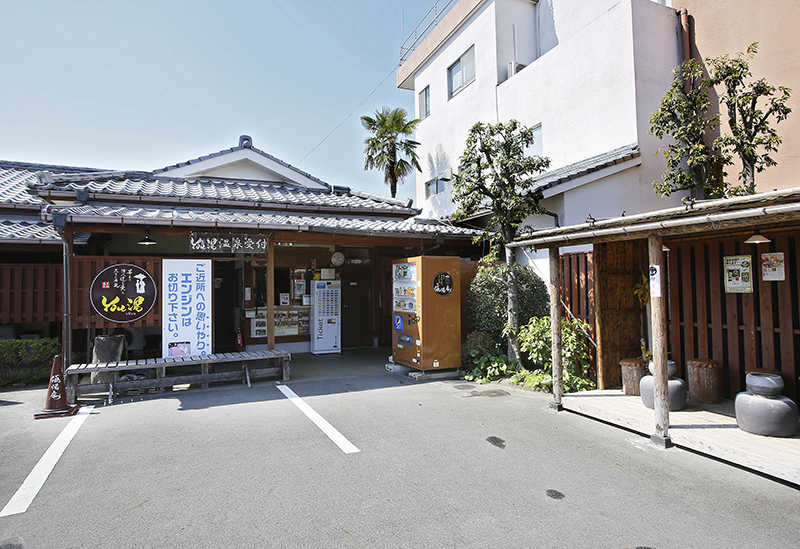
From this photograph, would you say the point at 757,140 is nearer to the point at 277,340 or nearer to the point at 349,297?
the point at 349,297

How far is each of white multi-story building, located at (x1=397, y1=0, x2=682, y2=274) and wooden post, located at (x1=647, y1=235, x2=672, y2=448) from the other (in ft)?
13.3

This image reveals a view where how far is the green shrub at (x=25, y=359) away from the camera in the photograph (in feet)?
25.7

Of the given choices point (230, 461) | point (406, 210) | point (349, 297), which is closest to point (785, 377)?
point (230, 461)

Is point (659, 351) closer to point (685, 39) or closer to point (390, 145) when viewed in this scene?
point (685, 39)

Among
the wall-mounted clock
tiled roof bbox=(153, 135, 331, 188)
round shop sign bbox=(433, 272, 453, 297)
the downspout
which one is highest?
the downspout

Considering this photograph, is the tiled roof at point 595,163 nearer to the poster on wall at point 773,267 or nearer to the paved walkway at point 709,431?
the poster on wall at point 773,267

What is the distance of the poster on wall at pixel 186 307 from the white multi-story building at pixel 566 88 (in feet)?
21.6

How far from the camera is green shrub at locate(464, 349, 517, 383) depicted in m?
8.12

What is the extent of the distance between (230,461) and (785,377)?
20.6ft

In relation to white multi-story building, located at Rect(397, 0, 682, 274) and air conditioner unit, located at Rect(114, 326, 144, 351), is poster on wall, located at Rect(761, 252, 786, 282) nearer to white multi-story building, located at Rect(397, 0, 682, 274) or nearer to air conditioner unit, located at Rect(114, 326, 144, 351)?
white multi-story building, located at Rect(397, 0, 682, 274)

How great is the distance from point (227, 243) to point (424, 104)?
11.9 m

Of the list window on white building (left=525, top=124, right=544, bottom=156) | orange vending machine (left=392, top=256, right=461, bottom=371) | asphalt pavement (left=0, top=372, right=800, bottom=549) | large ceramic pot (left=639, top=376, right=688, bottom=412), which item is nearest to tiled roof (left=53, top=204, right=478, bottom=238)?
orange vending machine (left=392, top=256, right=461, bottom=371)

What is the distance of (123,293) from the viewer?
7.11 meters

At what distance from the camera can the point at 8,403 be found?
6.74 meters
